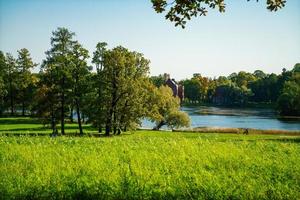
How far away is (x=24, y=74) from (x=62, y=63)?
4090 centimetres

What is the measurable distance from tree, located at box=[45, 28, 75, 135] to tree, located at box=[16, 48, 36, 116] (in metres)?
37.1

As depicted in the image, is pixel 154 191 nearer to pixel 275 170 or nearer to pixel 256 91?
pixel 275 170

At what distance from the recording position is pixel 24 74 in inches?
3305

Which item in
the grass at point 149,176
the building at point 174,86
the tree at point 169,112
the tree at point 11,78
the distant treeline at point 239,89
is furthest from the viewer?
the building at point 174,86

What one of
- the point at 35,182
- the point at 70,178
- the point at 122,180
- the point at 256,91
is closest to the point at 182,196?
the point at 122,180

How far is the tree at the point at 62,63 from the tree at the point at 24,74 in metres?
37.1

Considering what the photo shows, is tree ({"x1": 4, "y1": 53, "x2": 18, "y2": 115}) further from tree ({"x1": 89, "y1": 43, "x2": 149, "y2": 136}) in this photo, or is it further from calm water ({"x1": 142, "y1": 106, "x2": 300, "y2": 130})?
tree ({"x1": 89, "y1": 43, "x2": 149, "y2": 136})

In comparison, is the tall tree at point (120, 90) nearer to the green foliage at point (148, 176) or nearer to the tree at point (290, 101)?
the green foliage at point (148, 176)

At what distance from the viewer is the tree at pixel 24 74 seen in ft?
272

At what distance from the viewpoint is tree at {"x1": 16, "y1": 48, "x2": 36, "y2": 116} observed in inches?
3261

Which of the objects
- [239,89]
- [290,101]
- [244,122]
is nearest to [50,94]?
[244,122]

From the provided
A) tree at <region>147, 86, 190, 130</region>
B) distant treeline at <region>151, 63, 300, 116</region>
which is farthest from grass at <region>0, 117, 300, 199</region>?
distant treeline at <region>151, 63, 300, 116</region>

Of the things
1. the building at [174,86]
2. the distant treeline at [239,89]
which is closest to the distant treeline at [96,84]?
the distant treeline at [239,89]

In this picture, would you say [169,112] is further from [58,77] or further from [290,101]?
[290,101]
